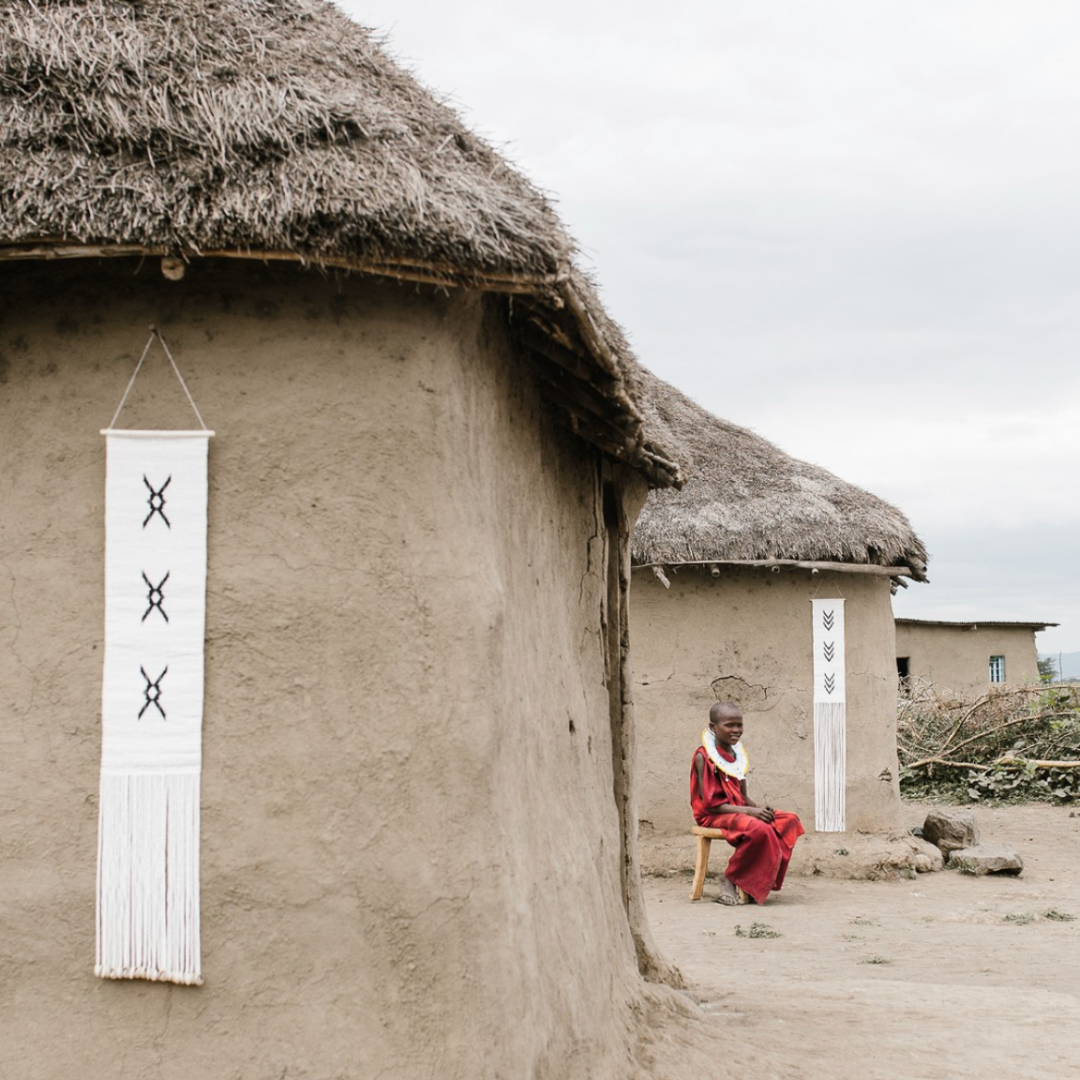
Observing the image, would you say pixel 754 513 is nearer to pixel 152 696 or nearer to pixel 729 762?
pixel 729 762

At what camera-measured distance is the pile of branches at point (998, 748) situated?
54.3 feet

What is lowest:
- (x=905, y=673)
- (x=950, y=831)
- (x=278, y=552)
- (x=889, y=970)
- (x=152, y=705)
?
(x=889, y=970)

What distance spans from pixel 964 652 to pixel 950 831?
40.1ft

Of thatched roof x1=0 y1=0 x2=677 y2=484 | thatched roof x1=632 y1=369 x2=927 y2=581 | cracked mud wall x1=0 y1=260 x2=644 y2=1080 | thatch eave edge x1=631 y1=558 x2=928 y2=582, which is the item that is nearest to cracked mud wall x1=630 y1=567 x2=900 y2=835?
thatch eave edge x1=631 y1=558 x2=928 y2=582

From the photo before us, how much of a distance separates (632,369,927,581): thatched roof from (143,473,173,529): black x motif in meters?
6.99

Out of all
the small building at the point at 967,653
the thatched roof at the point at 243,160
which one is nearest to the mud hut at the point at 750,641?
the thatched roof at the point at 243,160

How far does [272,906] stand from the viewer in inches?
145

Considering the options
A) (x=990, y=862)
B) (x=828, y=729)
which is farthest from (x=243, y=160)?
(x=990, y=862)

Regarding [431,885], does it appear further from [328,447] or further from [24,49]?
[24,49]

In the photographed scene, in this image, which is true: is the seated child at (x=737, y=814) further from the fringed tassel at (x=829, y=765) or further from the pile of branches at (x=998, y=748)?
the pile of branches at (x=998, y=748)

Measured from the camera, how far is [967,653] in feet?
77.4

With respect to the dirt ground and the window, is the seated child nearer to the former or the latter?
the dirt ground

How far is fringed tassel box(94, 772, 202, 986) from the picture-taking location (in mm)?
3680

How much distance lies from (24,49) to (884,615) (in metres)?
9.32
